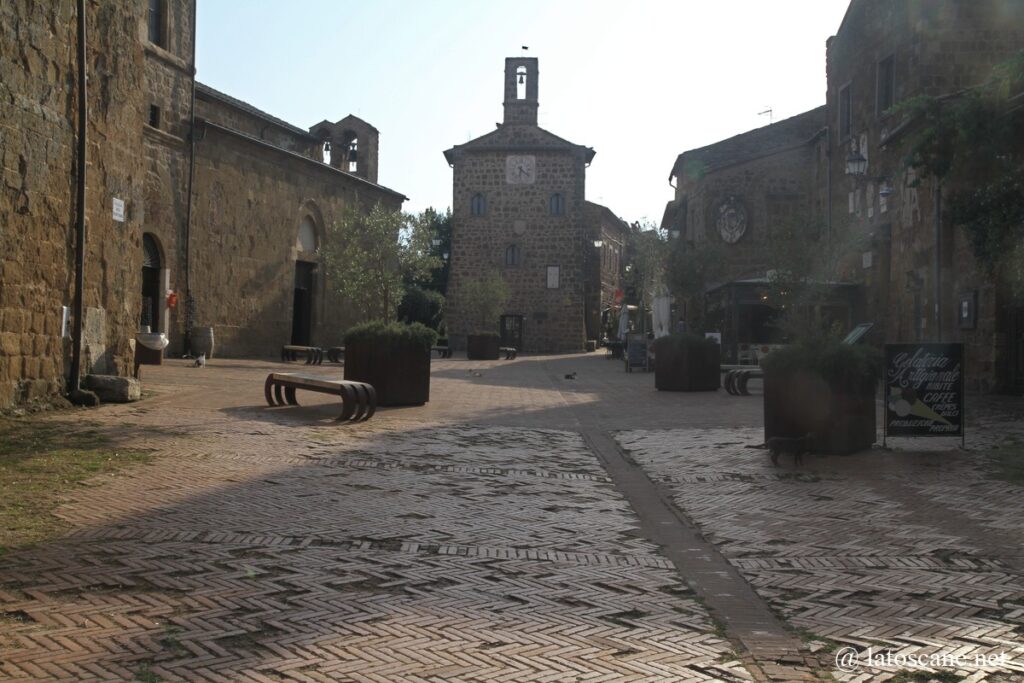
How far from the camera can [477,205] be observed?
48.4 m

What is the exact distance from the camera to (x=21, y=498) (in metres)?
5.86

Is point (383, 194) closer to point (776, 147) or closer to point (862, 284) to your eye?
point (776, 147)

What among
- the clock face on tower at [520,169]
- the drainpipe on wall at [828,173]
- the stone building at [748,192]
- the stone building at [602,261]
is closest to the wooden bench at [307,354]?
the stone building at [748,192]

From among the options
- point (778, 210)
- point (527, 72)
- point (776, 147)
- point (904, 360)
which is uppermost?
point (527, 72)

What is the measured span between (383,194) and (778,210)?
15.3 meters

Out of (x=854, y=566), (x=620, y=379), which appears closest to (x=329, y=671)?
(x=854, y=566)

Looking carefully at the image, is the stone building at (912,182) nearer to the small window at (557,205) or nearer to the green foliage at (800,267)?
the green foliage at (800,267)

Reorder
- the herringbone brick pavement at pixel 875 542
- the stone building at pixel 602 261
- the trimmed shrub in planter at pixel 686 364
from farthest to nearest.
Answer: the stone building at pixel 602 261
the trimmed shrub in planter at pixel 686 364
the herringbone brick pavement at pixel 875 542

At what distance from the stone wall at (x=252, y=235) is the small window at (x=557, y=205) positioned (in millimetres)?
16725

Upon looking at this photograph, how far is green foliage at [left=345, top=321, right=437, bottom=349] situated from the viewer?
13422 mm

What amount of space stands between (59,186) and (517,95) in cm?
3862

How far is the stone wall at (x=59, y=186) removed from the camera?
33.2 ft

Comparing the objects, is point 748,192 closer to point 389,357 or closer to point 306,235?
point 306,235

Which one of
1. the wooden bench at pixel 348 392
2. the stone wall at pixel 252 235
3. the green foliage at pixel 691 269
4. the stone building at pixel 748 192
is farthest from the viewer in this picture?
the stone building at pixel 748 192
